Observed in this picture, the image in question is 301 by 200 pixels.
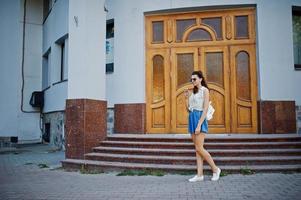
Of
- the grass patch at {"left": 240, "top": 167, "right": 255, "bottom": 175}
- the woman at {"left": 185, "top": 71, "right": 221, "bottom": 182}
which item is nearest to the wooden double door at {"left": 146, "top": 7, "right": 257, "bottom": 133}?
the grass patch at {"left": 240, "top": 167, "right": 255, "bottom": 175}

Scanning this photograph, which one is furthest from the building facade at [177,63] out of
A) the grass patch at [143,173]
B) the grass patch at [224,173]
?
the grass patch at [224,173]

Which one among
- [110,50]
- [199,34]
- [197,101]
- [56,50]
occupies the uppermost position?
[56,50]

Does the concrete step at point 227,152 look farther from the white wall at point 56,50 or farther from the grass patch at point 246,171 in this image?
the white wall at point 56,50

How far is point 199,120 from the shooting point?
5.70 meters

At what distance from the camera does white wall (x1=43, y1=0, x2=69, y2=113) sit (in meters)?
11.7

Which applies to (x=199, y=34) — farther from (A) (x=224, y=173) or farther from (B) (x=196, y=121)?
(A) (x=224, y=173)

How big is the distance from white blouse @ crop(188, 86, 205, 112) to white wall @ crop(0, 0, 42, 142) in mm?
10155

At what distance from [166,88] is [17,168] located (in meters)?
4.49

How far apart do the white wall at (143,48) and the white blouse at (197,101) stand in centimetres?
374

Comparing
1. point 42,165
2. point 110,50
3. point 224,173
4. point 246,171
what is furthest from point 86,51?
point 246,171

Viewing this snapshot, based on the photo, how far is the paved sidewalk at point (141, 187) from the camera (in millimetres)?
4824

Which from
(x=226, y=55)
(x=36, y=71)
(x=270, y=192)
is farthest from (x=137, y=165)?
(x=36, y=71)

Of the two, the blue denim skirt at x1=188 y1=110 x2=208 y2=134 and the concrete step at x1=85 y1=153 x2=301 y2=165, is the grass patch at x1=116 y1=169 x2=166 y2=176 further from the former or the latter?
the blue denim skirt at x1=188 y1=110 x2=208 y2=134

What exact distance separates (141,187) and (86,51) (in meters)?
4.16
